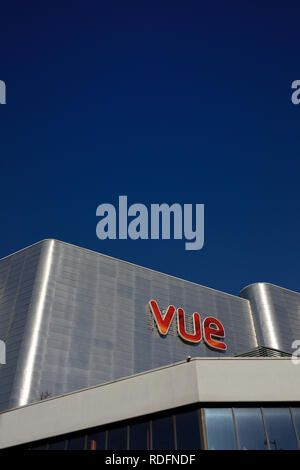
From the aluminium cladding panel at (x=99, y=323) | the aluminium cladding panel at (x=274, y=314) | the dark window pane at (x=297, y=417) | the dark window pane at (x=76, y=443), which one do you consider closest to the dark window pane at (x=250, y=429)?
the dark window pane at (x=297, y=417)

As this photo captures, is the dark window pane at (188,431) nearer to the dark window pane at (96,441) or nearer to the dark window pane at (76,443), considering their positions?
the dark window pane at (96,441)

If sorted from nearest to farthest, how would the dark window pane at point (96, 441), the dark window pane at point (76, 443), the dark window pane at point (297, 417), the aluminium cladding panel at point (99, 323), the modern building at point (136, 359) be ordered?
1. the dark window pane at point (297, 417)
2. the modern building at point (136, 359)
3. the dark window pane at point (96, 441)
4. the dark window pane at point (76, 443)
5. the aluminium cladding panel at point (99, 323)

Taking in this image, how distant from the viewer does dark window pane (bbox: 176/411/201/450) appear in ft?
67.4

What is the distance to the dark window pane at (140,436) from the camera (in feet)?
70.5

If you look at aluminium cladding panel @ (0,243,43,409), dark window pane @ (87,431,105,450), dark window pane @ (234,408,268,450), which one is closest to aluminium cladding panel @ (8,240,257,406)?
aluminium cladding panel @ (0,243,43,409)

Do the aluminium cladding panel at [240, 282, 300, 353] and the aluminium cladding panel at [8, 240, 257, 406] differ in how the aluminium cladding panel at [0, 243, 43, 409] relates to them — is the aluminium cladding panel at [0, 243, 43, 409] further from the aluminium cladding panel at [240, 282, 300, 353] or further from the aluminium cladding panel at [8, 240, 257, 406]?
the aluminium cladding panel at [240, 282, 300, 353]

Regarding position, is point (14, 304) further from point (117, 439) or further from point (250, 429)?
point (250, 429)

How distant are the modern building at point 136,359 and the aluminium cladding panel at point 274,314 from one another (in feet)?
0.58

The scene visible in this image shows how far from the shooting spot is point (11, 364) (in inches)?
1775

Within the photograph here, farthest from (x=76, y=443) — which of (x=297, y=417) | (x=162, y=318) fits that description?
(x=162, y=318)

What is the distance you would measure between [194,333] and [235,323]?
26.1 feet

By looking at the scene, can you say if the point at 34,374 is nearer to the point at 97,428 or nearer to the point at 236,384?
the point at 97,428

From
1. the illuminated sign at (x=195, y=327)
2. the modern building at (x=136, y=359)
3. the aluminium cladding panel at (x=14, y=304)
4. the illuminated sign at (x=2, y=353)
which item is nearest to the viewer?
the modern building at (x=136, y=359)
